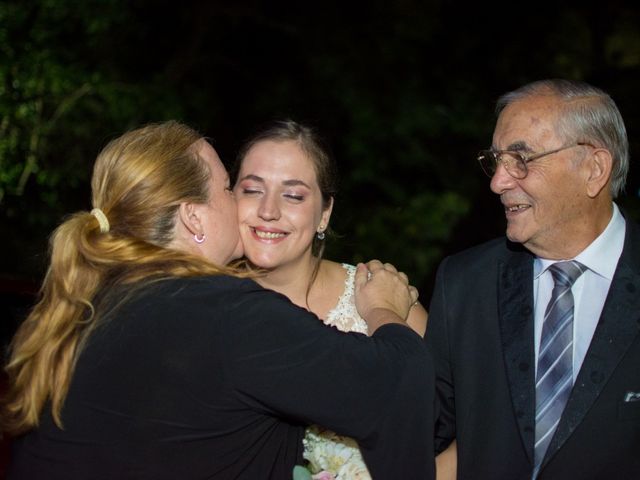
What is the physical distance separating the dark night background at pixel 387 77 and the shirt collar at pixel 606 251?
16.5 ft

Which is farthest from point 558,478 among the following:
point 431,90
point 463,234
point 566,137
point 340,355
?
point 431,90

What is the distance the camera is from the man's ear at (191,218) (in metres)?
2.26

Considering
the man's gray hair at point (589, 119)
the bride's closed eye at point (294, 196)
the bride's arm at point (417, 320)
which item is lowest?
the bride's arm at point (417, 320)

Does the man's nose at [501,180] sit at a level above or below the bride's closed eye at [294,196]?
above

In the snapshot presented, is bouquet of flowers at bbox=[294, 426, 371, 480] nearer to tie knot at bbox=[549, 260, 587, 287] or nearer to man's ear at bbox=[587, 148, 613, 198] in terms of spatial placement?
tie knot at bbox=[549, 260, 587, 287]

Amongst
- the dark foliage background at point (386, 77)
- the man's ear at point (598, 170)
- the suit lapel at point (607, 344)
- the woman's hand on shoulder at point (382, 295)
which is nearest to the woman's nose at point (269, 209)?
the woman's hand on shoulder at point (382, 295)

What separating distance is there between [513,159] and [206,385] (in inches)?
53.2

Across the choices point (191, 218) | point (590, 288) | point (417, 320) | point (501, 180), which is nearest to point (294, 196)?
point (417, 320)

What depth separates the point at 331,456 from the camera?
2.80 meters

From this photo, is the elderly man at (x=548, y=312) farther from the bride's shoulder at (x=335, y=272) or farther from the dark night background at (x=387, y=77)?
the dark night background at (x=387, y=77)

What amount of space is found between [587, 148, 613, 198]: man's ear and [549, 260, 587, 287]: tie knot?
233 millimetres

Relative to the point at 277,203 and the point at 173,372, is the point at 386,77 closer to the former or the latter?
the point at 277,203

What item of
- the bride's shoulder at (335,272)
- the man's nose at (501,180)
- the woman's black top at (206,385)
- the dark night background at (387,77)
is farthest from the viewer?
the dark night background at (387,77)

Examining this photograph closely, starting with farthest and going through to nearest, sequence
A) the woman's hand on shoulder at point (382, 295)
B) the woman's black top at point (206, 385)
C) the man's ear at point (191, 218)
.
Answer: the woman's hand on shoulder at point (382, 295) → the man's ear at point (191, 218) → the woman's black top at point (206, 385)
